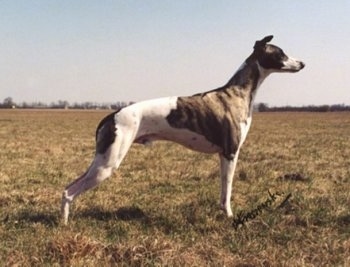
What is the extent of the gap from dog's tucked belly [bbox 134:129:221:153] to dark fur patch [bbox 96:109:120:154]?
0.41m

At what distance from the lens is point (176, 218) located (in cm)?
731

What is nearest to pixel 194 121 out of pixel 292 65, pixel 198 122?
pixel 198 122

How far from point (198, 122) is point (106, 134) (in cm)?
137

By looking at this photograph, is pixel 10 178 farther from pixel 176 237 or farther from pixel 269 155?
pixel 269 155

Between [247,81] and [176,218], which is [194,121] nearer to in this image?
[247,81]

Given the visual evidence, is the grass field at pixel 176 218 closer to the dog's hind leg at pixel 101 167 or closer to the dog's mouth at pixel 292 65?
the dog's hind leg at pixel 101 167

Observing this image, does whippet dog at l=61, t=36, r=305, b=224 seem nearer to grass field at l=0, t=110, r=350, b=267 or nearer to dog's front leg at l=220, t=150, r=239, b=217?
dog's front leg at l=220, t=150, r=239, b=217

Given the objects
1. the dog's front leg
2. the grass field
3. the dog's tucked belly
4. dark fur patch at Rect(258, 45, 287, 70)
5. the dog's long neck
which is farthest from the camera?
dark fur patch at Rect(258, 45, 287, 70)

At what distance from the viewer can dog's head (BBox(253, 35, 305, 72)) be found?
7922 millimetres

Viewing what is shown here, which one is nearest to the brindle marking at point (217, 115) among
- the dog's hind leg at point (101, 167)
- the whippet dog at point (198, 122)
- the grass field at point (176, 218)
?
the whippet dog at point (198, 122)

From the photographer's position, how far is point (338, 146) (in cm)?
2078

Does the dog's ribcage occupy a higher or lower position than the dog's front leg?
higher

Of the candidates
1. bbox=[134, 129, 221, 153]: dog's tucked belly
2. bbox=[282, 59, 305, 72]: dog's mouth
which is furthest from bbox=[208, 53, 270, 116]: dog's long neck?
bbox=[134, 129, 221, 153]: dog's tucked belly

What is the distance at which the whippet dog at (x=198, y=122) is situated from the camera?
700 centimetres
